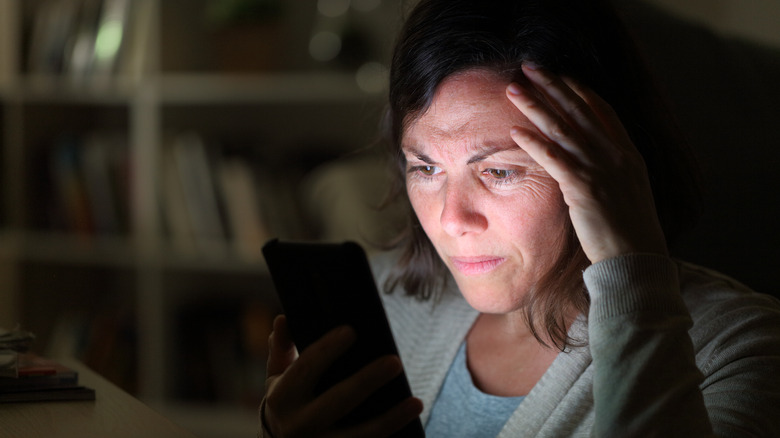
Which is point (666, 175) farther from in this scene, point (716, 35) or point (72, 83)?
point (72, 83)

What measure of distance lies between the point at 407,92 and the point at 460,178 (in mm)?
132

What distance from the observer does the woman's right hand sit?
0.72 meters

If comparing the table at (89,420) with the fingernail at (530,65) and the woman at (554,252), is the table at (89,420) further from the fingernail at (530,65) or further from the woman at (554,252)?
the fingernail at (530,65)

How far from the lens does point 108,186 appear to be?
2.38 m

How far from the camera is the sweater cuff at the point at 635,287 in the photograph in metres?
0.72

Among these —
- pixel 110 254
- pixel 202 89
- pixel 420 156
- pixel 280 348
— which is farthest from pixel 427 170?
pixel 110 254

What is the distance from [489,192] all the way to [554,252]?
0.11 m

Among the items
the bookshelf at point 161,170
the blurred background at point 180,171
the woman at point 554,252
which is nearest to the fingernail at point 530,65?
the woman at point 554,252

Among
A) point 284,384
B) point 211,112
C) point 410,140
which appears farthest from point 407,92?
point 211,112

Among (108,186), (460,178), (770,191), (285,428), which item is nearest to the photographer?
(285,428)

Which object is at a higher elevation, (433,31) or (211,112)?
(211,112)

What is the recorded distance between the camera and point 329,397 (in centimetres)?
72

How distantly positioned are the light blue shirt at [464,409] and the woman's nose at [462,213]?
0.26 m

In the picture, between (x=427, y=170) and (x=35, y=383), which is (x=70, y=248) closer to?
(x=35, y=383)
